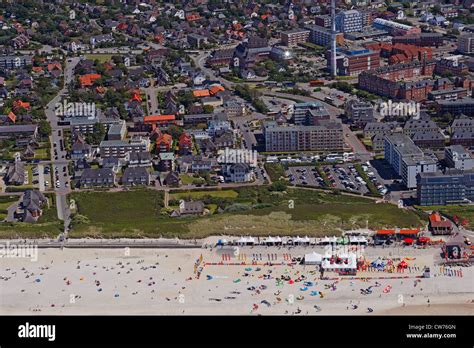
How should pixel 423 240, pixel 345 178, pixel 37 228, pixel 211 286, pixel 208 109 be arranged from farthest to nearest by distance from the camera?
pixel 208 109 < pixel 345 178 < pixel 37 228 < pixel 423 240 < pixel 211 286

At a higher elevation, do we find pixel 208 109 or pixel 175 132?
pixel 208 109

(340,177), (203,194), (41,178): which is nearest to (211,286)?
(203,194)

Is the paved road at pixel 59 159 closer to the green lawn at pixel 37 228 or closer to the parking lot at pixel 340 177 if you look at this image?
the green lawn at pixel 37 228

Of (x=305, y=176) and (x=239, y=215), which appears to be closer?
(x=239, y=215)

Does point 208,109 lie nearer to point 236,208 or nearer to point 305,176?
point 305,176

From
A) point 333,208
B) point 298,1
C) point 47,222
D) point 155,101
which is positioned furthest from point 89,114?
point 298,1

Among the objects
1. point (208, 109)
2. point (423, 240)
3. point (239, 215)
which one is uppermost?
point (208, 109)
